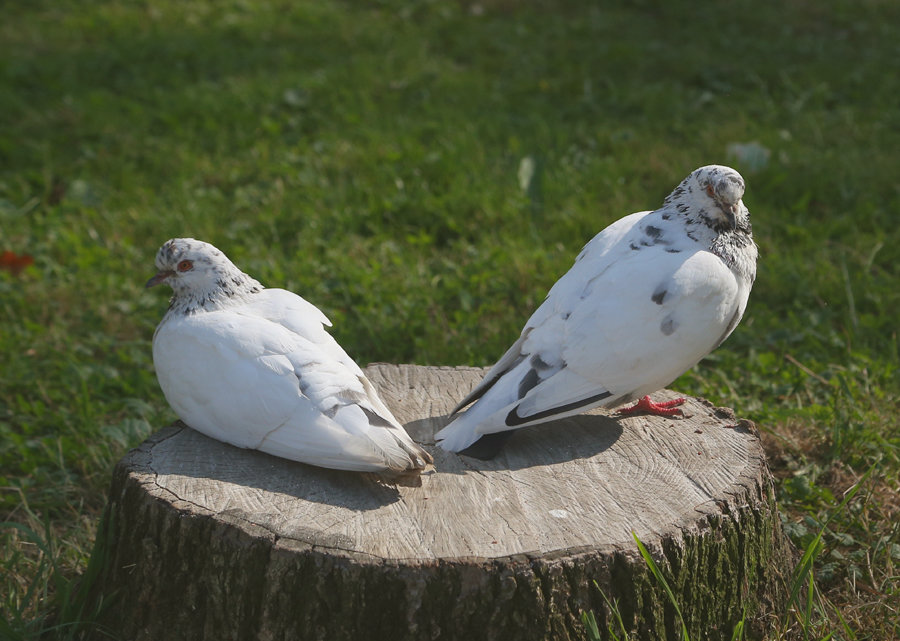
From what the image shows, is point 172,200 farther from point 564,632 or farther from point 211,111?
point 564,632

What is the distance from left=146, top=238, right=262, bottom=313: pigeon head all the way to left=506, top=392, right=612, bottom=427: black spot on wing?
98cm

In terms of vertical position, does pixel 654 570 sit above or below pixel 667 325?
below

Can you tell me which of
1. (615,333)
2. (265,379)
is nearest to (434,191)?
(615,333)

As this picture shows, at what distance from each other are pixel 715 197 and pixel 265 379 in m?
1.48

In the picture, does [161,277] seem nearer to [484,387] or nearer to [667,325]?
[484,387]

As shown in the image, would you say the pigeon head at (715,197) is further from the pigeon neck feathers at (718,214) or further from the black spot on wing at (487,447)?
the black spot on wing at (487,447)

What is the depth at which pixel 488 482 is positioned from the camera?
2.60 metres

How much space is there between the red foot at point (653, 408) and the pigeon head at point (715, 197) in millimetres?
589

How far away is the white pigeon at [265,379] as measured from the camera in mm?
2484

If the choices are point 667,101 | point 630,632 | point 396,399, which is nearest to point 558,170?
point 667,101

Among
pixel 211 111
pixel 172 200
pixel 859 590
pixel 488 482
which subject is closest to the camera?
pixel 488 482

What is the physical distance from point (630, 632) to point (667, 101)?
5.23 metres

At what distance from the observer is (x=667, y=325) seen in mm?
2758

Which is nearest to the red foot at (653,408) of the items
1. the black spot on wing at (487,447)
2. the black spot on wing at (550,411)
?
the black spot on wing at (550,411)
